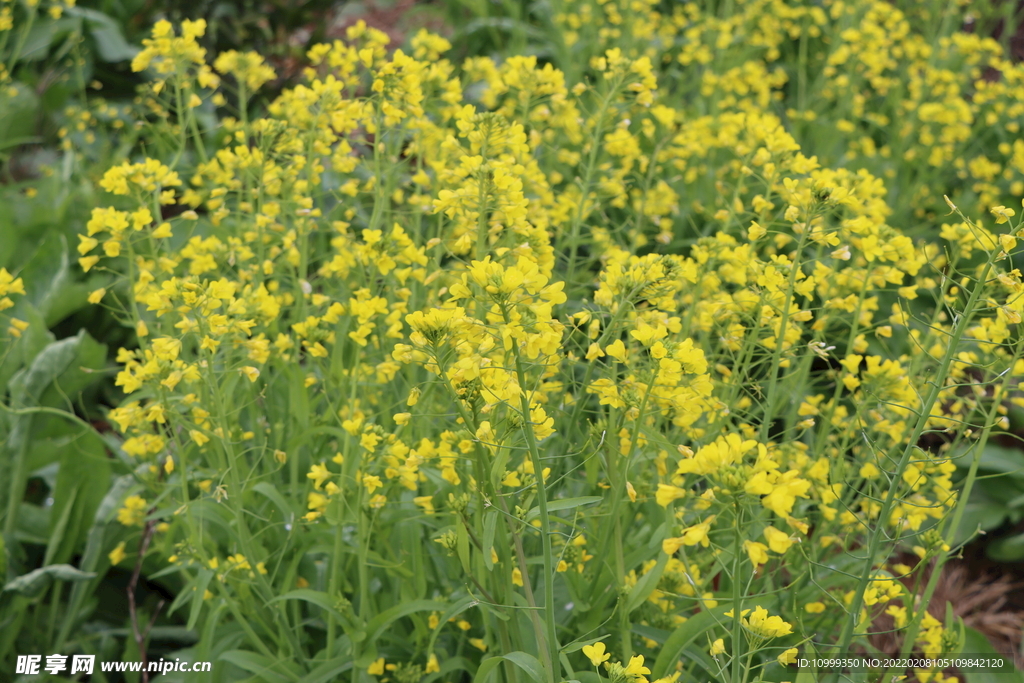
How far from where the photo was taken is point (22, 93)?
4922 millimetres

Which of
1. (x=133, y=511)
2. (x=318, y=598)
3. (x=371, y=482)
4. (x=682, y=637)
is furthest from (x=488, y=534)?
(x=133, y=511)

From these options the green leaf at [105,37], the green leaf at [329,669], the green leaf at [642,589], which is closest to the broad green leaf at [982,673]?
the green leaf at [642,589]

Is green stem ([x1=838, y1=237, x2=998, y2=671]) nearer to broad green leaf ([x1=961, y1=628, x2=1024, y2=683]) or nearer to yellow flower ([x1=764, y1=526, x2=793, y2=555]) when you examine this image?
yellow flower ([x1=764, y1=526, x2=793, y2=555])

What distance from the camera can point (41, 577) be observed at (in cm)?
276

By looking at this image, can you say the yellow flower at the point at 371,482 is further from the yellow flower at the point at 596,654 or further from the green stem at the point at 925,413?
the green stem at the point at 925,413

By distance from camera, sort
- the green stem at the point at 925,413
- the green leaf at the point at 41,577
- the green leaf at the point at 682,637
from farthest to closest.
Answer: the green leaf at the point at 41,577 < the green leaf at the point at 682,637 < the green stem at the point at 925,413

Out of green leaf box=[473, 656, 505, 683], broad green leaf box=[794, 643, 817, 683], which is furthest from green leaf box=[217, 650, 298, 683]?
broad green leaf box=[794, 643, 817, 683]

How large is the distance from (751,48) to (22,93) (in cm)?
457

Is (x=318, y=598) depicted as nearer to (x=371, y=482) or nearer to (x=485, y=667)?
(x=371, y=482)

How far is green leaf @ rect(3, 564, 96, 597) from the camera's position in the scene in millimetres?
2742

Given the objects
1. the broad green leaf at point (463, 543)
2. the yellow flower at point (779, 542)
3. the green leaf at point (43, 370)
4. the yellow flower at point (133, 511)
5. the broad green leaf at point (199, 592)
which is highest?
the yellow flower at point (779, 542)

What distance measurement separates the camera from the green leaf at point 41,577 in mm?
2742

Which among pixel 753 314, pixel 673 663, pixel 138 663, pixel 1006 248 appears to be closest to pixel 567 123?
pixel 753 314

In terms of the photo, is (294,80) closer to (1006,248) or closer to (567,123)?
(567,123)
